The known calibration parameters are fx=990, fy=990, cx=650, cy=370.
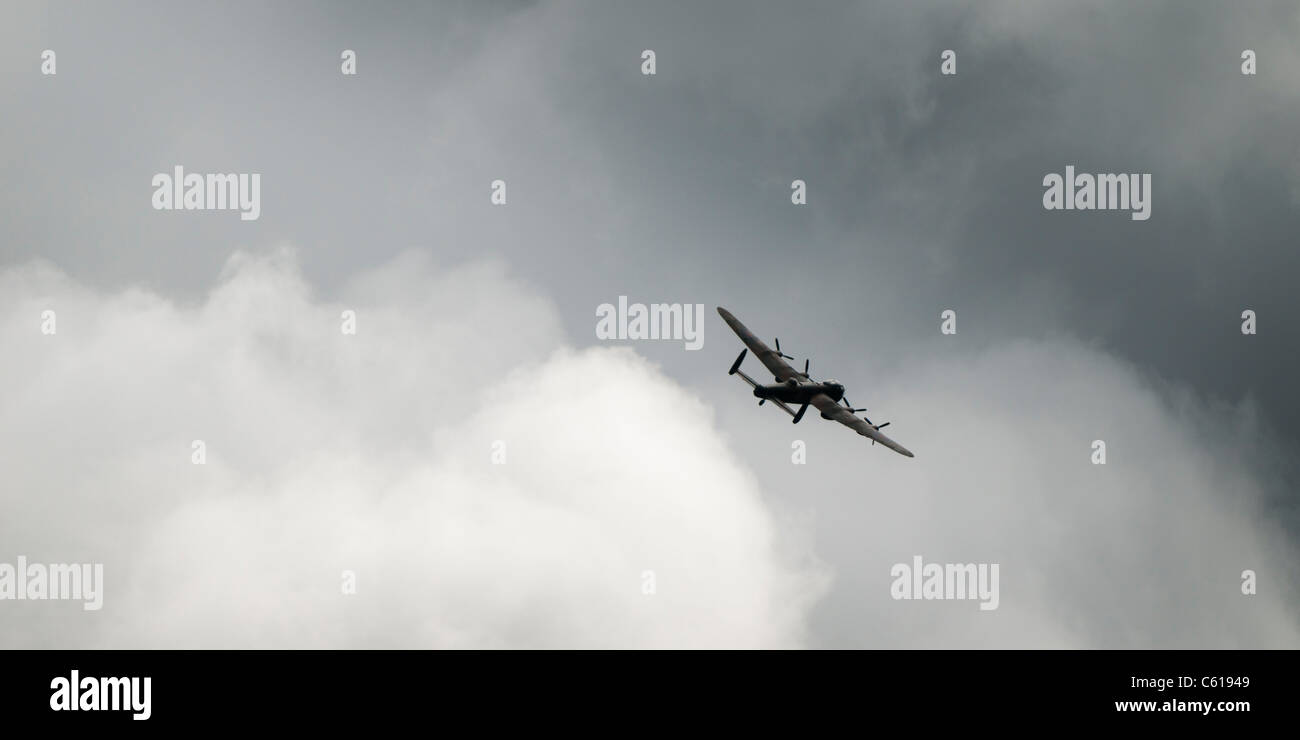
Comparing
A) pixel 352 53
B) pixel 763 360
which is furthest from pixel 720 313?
pixel 352 53

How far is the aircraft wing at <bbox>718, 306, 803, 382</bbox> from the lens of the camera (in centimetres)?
11329

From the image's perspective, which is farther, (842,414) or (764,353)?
(764,353)

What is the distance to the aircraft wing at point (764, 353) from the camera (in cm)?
11329

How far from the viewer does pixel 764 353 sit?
4641 inches

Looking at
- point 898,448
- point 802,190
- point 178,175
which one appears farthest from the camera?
point 178,175

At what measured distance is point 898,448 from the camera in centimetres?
10519

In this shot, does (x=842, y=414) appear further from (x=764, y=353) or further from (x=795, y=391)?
(x=764, y=353)

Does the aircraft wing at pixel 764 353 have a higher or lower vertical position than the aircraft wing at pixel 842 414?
higher
